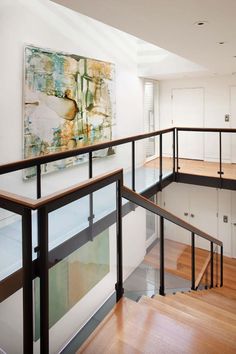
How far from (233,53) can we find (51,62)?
2.70 m

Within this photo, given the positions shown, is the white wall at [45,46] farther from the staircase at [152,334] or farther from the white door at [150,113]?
the white door at [150,113]

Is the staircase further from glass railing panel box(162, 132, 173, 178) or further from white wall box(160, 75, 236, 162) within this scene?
white wall box(160, 75, 236, 162)

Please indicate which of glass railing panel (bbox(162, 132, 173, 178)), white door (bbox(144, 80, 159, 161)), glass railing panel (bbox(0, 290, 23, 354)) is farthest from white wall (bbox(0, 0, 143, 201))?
glass railing panel (bbox(0, 290, 23, 354))

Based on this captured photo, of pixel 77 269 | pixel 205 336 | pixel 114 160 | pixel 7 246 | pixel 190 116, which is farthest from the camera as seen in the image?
pixel 190 116

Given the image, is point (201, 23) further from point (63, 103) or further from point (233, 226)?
point (233, 226)

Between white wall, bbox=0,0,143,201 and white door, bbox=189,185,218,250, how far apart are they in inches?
112

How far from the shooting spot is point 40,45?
4547 mm

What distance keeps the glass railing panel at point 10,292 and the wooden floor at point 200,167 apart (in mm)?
4847

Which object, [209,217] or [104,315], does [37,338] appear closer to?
[104,315]

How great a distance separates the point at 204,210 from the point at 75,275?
21.4ft

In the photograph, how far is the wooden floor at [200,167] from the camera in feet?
22.4

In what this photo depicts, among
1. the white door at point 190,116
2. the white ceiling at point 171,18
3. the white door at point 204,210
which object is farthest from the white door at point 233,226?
the white ceiling at point 171,18

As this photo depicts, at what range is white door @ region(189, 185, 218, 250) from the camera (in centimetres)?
827

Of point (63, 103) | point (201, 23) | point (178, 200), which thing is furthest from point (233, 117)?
point (201, 23)
